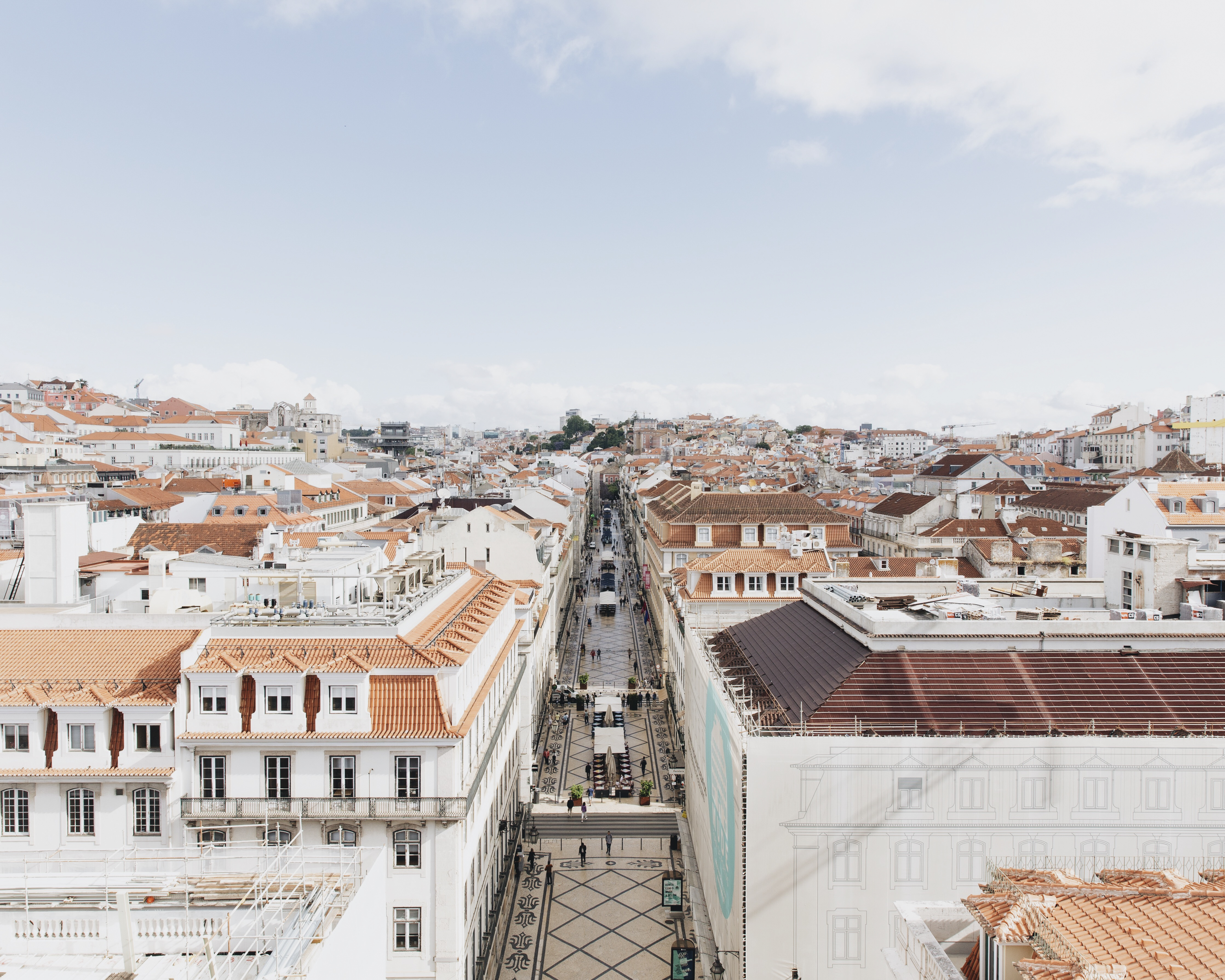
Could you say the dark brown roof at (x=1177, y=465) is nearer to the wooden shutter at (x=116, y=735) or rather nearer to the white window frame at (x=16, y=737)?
the wooden shutter at (x=116, y=735)

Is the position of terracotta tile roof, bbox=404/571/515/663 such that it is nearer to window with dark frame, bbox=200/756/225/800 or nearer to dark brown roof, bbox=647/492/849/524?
window with dark frame, bbox=200/756/225/800

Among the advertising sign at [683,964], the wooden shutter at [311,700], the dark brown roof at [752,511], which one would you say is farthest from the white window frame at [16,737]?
the dark brown roof at [752,511]

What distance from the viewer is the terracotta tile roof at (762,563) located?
52812 mm

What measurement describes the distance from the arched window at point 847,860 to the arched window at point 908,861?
99cm

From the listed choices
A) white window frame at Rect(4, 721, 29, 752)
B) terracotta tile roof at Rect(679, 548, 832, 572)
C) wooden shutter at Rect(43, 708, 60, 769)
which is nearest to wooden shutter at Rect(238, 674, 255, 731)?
wooden shutter at Rect(43, 708, 60, 769)

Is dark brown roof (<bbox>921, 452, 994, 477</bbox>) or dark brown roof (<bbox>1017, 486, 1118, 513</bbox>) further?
dark brown roof (<bbox>921, 452, 994, 477</bbox>)

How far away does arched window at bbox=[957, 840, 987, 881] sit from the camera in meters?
24.1

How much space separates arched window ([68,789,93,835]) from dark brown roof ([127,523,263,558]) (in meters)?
31.3

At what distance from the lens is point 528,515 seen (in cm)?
9706

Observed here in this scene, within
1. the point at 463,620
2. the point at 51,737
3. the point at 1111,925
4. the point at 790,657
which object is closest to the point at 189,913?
the point at 1111,925

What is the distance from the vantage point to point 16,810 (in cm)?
2695

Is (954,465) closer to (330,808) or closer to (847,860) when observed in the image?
(847,860)

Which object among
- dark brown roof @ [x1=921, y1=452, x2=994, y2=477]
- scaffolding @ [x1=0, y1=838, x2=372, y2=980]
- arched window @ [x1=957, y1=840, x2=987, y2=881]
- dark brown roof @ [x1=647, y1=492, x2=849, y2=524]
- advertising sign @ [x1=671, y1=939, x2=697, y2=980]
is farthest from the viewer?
dark brown roof @ [x1=921, y1=452, x2=994, y2=477]

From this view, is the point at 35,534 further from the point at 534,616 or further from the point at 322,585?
the point at 534,616
